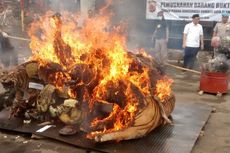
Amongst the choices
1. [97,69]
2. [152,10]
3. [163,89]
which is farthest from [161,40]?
[97,69]

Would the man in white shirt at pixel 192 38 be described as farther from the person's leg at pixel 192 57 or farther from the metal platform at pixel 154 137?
the metal platform at pixel 154 137

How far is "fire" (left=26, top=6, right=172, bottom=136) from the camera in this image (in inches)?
222

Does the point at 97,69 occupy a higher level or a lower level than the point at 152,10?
lower

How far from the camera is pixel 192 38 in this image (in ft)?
38.2

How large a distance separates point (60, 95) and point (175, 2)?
28.8 feet

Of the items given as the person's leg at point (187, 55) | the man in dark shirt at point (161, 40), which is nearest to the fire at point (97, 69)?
the person's leg at point (187, 55)

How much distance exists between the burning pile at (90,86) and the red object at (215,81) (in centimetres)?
260

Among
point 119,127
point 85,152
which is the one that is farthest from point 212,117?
point 85,152

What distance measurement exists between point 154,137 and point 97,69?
1518 millimetres

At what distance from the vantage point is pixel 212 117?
7117mm

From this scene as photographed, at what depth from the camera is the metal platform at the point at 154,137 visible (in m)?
5.23

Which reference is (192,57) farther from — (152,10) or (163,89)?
(163,89)

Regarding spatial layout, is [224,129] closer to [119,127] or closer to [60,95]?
[119,127]

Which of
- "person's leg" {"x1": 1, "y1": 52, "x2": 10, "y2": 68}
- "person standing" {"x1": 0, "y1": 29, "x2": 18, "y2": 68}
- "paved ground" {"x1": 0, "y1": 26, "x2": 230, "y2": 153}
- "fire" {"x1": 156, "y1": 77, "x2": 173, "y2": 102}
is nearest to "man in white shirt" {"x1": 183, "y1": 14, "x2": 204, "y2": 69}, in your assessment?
"paved ground" {"x1": 0, "y1": 26, "x2": 230, "y2": 153}
